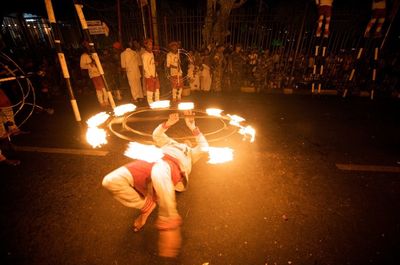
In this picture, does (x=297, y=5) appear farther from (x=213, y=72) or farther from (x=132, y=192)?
(x=132, y=192)

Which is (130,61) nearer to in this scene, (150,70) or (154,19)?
(150,70)

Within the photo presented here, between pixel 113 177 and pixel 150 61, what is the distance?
6.44 meters

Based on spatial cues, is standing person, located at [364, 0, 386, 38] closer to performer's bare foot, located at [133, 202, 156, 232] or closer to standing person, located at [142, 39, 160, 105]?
standing person, located at [142, 39, 160, 105]

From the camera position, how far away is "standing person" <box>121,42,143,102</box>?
389 inches

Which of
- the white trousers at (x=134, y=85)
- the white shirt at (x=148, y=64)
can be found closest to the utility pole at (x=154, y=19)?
the white trousers at (x=134, y=85)

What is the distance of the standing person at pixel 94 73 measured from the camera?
904 centimetres

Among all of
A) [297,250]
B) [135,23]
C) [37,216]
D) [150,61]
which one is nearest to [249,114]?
[150,61]

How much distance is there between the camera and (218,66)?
37.4ft

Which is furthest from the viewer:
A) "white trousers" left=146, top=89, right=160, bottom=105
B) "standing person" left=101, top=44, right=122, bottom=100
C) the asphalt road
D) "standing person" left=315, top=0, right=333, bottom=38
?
"standing person" left=101, top=44, right=122, bottom=100

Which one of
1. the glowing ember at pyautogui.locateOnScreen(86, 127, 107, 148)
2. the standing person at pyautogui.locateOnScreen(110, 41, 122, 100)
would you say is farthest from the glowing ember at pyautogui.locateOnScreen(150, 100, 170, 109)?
the standing person at pyautogui.locateOnScreen(110, 41, 122, 100)

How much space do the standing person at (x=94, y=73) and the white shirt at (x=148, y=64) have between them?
6.25 feet

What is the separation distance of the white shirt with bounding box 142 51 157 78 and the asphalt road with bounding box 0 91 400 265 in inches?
135

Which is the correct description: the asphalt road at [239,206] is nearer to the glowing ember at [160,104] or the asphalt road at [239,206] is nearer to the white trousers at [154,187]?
the white trousers at [154,187]

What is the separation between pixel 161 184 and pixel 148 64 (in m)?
6.79
